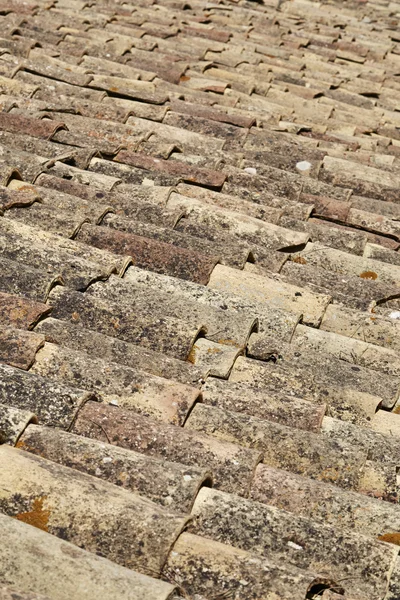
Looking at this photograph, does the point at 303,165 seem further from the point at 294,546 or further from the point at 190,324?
the point at 294,546

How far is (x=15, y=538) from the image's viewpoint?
234 centimetres

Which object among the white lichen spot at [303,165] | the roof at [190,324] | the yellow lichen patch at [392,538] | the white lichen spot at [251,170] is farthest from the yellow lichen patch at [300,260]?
the yellow lichen patch at [392,538]

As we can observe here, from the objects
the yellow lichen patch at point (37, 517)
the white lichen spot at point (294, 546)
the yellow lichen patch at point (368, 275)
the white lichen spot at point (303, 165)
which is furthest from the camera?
the white lichen spot at point (303, 165)

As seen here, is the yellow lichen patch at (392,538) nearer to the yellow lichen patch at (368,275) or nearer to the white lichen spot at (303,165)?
the yellow lichen patch at (368,275)

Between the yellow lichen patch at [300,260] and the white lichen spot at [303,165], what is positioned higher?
the yellow lichen patch at [300,260]

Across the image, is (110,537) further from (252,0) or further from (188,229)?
(252,0)

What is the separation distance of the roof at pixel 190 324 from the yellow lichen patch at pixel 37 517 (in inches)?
0.5

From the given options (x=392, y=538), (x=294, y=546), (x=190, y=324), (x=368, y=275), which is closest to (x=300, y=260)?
(x=368, y=275)

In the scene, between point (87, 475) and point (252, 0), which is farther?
point (252, 0)

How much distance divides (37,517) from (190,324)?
134 centimetres

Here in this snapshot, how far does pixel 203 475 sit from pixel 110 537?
1.32 feet

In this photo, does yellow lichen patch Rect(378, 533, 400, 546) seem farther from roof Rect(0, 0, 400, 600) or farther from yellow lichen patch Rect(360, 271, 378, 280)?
yellow lichen patch Rect(360, 271, 378, 280)

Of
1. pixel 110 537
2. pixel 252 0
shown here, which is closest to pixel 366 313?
pixel 110 537

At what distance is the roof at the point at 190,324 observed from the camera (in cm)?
258
